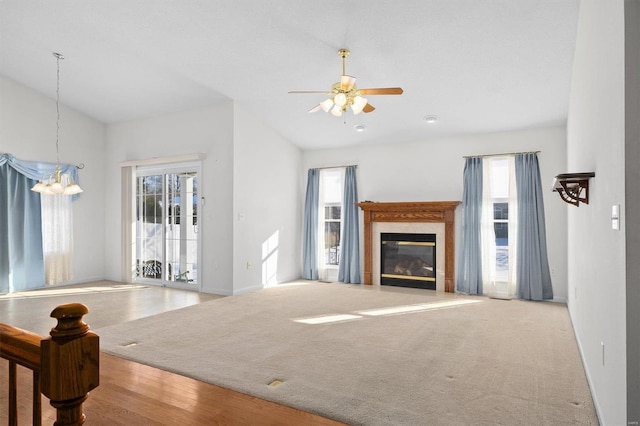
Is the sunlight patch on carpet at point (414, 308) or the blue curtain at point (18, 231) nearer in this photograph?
the sunlight patch on carpet at point (414, 308)

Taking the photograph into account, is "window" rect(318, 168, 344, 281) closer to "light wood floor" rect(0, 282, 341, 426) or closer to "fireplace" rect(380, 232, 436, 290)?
"fireplace" rect(380, 232, 436, 290)

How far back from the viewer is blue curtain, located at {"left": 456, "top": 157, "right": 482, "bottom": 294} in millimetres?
6301

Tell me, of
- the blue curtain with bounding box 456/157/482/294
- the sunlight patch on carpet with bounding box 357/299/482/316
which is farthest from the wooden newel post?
the blue curtain with bounding box 456/157/482/294

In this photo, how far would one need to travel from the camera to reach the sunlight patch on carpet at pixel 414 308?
506cm

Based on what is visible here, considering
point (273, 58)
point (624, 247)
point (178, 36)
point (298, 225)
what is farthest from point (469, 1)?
point (298, 225)

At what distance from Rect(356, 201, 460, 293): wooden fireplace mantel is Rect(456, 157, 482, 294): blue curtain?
163 millimetres

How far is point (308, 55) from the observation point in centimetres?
463

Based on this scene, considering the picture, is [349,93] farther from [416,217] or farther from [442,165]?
[416,217]

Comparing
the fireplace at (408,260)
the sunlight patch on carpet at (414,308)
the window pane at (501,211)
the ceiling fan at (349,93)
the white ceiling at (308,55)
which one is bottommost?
the sunlight patch on carpet at (414,308)

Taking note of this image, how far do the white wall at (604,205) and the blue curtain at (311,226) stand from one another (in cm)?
517

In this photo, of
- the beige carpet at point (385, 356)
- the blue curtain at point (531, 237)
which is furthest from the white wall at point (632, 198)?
the blue curtain at point (531, 237)

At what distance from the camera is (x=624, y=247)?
5.47 ft

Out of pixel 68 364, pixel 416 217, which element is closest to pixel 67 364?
pixel 68 364

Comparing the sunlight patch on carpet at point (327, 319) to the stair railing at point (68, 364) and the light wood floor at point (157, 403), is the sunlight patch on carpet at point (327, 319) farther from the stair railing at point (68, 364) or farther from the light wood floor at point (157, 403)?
the stair railing at point (68, 364)
